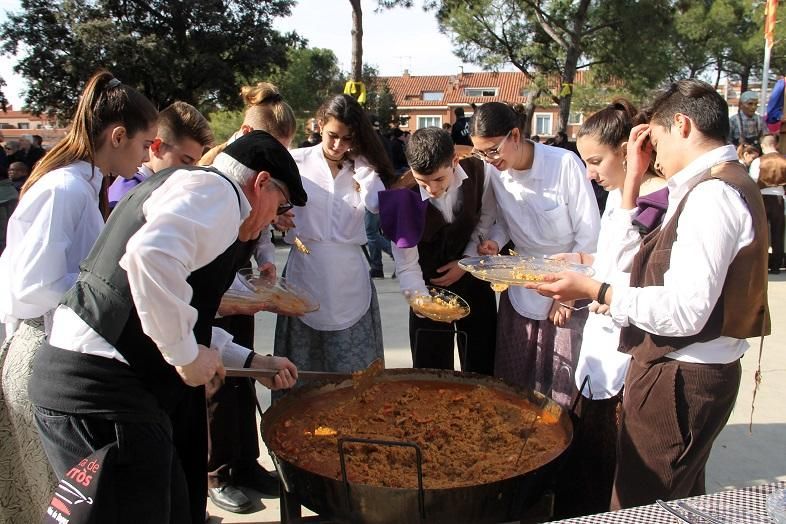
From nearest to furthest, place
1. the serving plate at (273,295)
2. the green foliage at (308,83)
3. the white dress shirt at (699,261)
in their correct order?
the white dress shirt at (699,261) < the serving plate at (273,295) < the green foliage at (308,83)

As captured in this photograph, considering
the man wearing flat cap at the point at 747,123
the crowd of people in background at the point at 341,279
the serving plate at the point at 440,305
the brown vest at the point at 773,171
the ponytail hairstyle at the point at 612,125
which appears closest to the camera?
the crowd of people in background at the point at 341,279

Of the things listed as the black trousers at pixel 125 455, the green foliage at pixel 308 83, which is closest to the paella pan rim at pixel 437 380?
the black trousers at pixel 125 455

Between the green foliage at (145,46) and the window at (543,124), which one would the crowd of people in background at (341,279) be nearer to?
the green foliage at (145,46)

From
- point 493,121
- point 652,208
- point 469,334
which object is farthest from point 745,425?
point 493,121

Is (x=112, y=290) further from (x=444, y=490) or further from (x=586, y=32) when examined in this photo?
(x=586, y=32)

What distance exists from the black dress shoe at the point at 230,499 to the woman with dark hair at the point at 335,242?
634 millimetres

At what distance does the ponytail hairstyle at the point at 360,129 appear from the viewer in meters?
2.83

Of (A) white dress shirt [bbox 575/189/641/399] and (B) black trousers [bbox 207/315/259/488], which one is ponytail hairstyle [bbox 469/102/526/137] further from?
(B) black trousers [bbox 207/315/259/488]

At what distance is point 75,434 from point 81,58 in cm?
1801

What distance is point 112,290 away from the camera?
57.5 inches

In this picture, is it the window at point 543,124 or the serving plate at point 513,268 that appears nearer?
the serving plate at point 513,268

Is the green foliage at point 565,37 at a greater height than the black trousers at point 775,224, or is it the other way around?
the green foliage at point 565,37

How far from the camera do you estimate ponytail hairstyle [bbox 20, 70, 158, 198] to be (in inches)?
76.0

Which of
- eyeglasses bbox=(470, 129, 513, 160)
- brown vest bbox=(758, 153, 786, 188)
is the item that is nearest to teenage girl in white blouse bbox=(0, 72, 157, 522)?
eyeglasses bbox=(470, 129, 513, 160)
